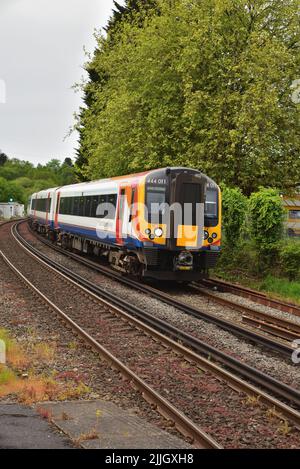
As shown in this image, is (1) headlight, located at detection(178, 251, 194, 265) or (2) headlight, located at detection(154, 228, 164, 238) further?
(1) headlight, located at detection(178, 251, 194, 265)

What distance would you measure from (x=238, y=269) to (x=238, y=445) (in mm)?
13536

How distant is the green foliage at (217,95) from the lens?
806 inches

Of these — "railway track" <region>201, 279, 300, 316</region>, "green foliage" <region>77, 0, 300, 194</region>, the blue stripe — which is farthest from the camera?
"green foliage" <region>77, 0, 300, 194</region>

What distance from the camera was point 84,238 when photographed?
75.7 feet

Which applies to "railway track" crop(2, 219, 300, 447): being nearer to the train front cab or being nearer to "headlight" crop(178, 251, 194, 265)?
the train front cab

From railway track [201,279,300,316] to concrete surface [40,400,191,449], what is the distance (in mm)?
7812

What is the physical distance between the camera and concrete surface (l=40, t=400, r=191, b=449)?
5.55 metres

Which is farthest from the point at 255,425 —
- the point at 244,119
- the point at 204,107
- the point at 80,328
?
the point at 204,107

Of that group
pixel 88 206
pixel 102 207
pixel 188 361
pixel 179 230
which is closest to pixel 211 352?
pixel 188 361

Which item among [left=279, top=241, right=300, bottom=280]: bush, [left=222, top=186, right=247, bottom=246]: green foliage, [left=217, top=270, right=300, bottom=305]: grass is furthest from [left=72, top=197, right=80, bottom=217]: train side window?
[left=279, top=241, right=300, bottom=280]: bush

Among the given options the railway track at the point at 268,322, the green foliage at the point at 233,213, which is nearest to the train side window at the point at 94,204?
the green foliage at the point at 233,213

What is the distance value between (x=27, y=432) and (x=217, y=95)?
1778 cm

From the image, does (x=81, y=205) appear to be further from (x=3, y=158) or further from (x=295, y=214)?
(x=3, y=158)
